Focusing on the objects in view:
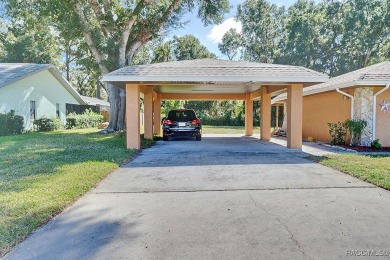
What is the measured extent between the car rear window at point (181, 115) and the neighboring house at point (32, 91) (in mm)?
10257

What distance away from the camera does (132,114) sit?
11492mm

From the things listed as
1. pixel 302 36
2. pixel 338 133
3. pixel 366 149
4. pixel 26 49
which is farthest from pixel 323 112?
pixel 26 49

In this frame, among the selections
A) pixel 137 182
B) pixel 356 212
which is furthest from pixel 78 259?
pixel 356 212

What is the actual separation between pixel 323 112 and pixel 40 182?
13.9 meters

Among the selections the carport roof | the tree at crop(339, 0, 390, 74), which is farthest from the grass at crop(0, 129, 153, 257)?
the tree at crop(339, 0, 390, 74)

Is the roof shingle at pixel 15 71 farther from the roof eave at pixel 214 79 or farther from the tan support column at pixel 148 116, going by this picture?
the roof eave at pixel 214 79

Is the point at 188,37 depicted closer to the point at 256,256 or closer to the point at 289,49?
the point at 289,49

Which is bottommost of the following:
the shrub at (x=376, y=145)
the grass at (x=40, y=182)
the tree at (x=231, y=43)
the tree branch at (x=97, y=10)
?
the grass at (x=40, y=182)

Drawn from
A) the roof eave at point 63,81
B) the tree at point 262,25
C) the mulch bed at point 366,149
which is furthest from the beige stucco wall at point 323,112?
the tree at point 262,25

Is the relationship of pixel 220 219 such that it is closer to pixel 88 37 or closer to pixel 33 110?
pixel 88 37

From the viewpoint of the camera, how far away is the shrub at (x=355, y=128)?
11.8 metres

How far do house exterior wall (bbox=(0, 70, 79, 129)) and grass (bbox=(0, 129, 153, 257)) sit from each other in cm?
1007

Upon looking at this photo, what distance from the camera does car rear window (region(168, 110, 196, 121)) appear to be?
50.0 ft

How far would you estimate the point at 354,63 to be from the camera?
1332 inches
